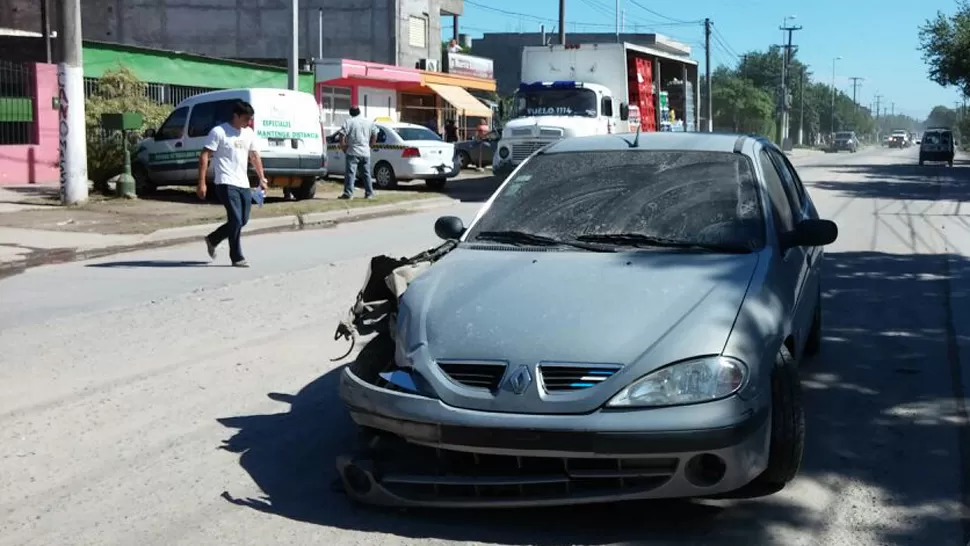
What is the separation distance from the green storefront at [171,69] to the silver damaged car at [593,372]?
805 inches

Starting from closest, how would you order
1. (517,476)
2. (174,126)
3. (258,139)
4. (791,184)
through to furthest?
(517,476) → (791,184) → (258,139) → (174,126)

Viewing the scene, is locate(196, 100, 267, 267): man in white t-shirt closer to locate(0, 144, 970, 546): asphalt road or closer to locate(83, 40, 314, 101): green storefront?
locate(0, 144, 970, 546): asphalt road

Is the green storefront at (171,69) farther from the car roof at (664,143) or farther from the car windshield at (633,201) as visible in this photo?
the car windshield at (633,201)

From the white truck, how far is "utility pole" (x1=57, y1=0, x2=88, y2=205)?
29.4 feet

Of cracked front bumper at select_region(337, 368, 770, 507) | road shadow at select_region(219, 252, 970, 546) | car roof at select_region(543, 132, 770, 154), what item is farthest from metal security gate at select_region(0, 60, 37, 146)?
cracked front bumper at select_region(337, 368, 770, 507)

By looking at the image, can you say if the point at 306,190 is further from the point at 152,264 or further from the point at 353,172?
the point at 152,264

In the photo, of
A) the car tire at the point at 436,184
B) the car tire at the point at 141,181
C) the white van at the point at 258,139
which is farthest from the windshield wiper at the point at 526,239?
the car tire at the point at 436,184

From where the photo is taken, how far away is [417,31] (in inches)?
1833

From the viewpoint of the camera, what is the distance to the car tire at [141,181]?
67.3ft

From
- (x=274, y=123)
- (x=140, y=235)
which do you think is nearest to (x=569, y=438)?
(x=140, y=235)

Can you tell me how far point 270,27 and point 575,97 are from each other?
25.9 metres

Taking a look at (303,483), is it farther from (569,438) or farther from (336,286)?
(336,286)

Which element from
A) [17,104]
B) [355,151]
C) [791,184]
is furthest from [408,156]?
[791,184]

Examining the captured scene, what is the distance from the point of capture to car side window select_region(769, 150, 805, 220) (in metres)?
6.56
